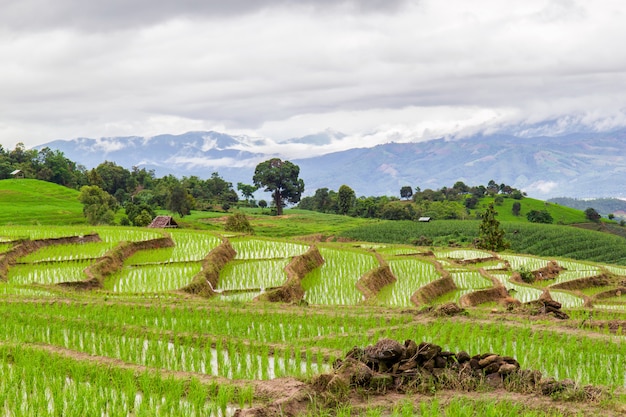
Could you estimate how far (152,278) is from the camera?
17.9 metres

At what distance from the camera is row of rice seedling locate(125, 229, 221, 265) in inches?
831

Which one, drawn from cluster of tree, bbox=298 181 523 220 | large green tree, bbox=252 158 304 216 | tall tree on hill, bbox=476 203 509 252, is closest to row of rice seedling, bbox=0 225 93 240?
tall tree on hill, bbox=476 203 509 252

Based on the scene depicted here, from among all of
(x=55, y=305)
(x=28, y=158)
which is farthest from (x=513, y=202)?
(x=55, y=305)

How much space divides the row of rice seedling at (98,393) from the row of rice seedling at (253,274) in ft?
32.3

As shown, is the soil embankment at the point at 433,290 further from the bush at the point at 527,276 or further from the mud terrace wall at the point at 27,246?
the mud terrace wall at the point at 27,246

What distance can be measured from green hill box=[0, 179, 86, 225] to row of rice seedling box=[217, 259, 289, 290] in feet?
110

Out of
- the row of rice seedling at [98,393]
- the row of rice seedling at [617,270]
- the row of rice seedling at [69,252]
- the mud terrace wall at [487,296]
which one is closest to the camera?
the row of rice seedling at [98,393]

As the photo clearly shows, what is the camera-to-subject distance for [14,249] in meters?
20.4

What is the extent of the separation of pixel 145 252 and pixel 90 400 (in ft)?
54.1

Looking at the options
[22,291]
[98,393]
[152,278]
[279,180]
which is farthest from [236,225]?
[279,180]

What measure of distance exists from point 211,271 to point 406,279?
21.8ft

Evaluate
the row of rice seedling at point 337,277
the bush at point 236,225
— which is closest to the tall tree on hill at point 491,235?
the bush at point 236,225

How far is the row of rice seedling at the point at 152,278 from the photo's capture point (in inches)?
661

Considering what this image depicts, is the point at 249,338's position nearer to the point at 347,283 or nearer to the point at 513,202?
the point at 347,283
